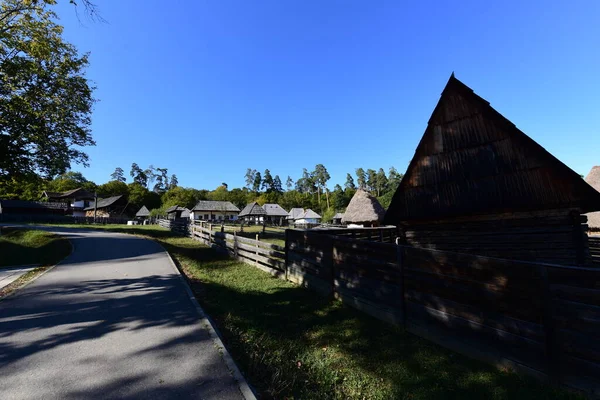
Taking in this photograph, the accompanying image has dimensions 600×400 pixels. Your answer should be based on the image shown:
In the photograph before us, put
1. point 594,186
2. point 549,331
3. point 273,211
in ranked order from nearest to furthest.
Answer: point 549,331
point 594,186
point 273,211

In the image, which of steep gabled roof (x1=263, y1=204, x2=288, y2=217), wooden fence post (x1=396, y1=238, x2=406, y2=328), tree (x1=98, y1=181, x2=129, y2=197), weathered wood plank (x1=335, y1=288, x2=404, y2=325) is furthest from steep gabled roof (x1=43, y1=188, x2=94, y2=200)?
→ wooden fence post (x1=396, y1=238, x2=406, y2=328)

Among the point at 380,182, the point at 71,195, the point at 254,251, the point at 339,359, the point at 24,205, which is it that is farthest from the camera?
the point at 380,182

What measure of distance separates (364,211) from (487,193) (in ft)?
74.4

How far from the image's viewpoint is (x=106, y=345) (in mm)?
4141

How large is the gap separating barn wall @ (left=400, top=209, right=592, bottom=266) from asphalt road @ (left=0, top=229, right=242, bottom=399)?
7.81 m

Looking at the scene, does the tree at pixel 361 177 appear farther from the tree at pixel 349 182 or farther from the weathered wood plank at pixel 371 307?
the weathered wood plank at pixel 371 307

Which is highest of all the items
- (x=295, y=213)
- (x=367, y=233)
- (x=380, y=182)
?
(x=380, y=182)

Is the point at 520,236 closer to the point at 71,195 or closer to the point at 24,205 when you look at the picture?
the point at 24,205

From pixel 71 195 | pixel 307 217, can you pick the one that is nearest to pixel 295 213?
pixel 307 217

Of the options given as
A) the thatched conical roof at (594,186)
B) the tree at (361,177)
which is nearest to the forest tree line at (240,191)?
the tree at (361,177)

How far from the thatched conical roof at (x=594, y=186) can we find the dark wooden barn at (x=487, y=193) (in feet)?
55.0

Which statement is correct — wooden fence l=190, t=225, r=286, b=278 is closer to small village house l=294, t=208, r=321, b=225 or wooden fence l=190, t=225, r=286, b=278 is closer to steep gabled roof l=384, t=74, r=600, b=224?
steep gabled roof l=384, t=74, r=600, b=224

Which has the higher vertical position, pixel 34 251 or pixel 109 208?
pixel 109 208

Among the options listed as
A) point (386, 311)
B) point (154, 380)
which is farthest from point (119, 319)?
point (386, 311)
